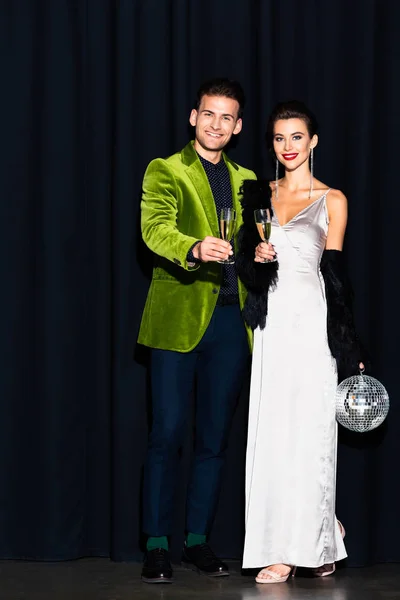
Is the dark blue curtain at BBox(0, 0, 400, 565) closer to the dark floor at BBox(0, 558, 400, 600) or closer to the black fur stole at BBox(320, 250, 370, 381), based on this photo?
the dark floor at BBox(0, 558, 400, 600)

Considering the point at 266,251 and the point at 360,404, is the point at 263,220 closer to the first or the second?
the point at 266,251

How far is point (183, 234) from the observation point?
319cm

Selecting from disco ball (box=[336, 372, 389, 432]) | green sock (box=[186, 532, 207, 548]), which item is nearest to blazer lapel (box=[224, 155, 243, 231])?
disco ball (box=[336, 372, 389, 432])

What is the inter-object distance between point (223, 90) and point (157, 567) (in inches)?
60.7

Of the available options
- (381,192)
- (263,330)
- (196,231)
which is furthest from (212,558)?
(381,192)

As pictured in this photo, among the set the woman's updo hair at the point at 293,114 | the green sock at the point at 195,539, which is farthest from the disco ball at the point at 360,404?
the woman's updo hair at the point at 293,114

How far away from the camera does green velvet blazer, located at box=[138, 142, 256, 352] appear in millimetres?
3230

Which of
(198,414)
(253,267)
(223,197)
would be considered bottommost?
(198,414)

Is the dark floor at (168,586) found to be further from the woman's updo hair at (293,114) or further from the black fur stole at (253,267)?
the woman's updo hair at (293,114)

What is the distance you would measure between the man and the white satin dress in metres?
0.15

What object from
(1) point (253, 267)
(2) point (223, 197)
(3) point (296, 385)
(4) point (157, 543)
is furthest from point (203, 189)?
(4) point (157, 543)

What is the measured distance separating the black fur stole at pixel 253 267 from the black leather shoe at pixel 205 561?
761mm

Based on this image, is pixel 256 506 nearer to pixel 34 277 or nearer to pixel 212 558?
pixel 212 558

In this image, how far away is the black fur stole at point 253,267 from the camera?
322 centimetres
